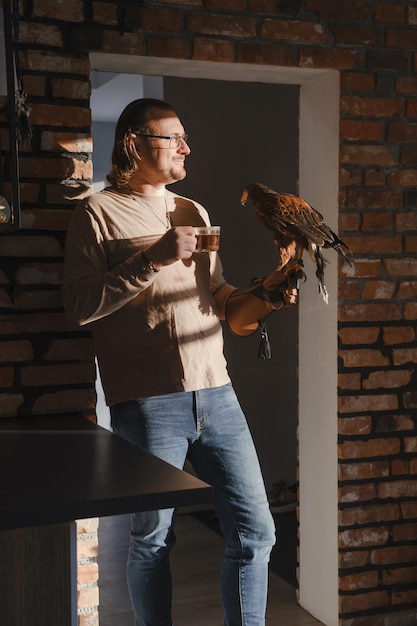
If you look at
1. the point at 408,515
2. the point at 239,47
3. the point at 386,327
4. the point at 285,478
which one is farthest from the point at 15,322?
the point at 285,478

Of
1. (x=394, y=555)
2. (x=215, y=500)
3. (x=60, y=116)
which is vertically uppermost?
(x=60, y=116)

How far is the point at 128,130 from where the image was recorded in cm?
237

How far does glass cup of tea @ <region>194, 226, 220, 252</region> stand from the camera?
2197mm

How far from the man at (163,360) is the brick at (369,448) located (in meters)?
0.62

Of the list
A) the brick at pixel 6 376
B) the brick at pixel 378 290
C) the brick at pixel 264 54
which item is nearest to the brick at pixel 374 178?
the brick at pixel 378 290

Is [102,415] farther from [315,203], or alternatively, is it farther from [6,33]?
[6,33]

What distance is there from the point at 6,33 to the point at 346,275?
1.35m

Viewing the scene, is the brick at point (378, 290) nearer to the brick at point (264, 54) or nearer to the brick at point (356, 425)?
the brick at point (356, 425)

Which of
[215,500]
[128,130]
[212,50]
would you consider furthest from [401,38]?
[215,500]

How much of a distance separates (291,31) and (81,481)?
1774 mm

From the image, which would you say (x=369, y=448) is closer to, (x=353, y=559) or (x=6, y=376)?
(x=353, y=559)

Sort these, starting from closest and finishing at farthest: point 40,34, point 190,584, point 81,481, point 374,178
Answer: point 81,481, point 40,34, point 374,178, point 190,584

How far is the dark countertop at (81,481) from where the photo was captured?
4.56 feet

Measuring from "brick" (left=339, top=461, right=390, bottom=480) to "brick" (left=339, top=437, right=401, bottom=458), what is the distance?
29mm
